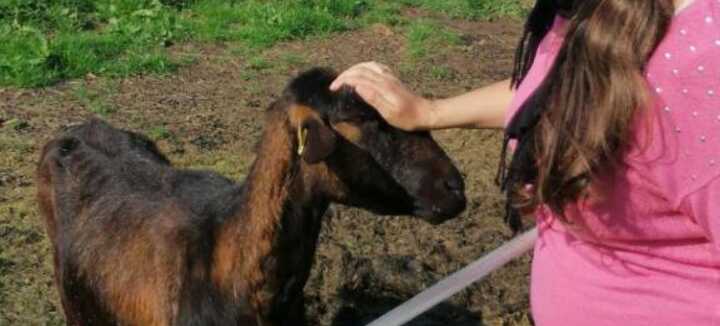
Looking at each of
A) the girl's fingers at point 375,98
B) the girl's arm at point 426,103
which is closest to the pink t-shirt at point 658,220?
the girl's arm at point 426,103

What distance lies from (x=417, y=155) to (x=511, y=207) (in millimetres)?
1216

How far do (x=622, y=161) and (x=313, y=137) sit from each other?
173cm

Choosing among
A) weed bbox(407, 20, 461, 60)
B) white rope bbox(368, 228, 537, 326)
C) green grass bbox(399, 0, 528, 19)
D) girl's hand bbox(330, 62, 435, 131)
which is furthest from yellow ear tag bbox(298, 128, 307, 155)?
green grass bbox(399, 0, 528, 19)

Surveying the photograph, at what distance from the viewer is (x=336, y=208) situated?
668cm

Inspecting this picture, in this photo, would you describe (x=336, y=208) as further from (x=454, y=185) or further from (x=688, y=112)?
(x=688, y=112)

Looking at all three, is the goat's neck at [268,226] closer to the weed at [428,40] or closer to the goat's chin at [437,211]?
the goat's chin at [437,211]

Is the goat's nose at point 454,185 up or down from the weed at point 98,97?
up

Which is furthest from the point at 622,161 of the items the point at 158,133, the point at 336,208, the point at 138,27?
the point at 138,27

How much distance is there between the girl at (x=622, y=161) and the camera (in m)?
1.85

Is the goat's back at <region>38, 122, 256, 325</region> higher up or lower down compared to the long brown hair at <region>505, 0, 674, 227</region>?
lower down

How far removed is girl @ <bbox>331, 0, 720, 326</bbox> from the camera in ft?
6.07

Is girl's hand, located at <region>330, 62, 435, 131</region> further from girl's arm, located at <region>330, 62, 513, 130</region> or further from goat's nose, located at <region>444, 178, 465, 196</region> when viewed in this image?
goat's nose, located at <region>444, 178, 465, 196</region>

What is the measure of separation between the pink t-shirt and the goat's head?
4.04 ft

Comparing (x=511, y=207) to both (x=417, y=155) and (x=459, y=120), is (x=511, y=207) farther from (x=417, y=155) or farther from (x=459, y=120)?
(x=417, y=155)
